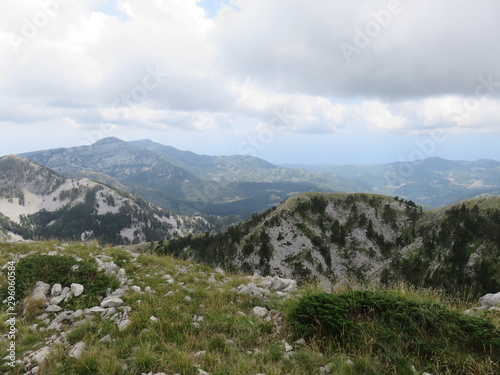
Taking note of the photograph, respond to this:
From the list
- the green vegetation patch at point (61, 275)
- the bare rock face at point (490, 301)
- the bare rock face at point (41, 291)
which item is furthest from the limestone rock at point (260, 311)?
the bare rock face at point (490, 301)

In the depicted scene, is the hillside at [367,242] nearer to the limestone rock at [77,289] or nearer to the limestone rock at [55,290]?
the limestone rock at [55,290]

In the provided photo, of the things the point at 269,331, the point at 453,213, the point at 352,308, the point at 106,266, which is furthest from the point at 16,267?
the point at 453,213

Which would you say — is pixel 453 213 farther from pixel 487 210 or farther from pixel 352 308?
pixel 352 308

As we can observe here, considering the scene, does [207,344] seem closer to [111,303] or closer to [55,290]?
[111,303]

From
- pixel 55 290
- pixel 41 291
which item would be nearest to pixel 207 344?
pixel 55 290

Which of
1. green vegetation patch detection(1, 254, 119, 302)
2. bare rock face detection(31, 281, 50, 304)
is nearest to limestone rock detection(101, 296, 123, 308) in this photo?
green vegetation patch detection(1, 254, 119, 302)

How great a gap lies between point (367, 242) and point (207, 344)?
434 feet

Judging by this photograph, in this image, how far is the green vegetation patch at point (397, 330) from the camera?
622 centimetres

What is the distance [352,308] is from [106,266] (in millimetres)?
11507

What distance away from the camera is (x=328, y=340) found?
23.5ft

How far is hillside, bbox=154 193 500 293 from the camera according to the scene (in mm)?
94375

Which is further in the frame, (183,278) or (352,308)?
(183,278)

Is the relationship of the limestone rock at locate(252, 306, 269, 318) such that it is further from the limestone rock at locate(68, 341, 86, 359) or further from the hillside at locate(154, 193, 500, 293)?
the hillside at locate(154, 193, 500, 293)

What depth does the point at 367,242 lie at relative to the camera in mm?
123375
